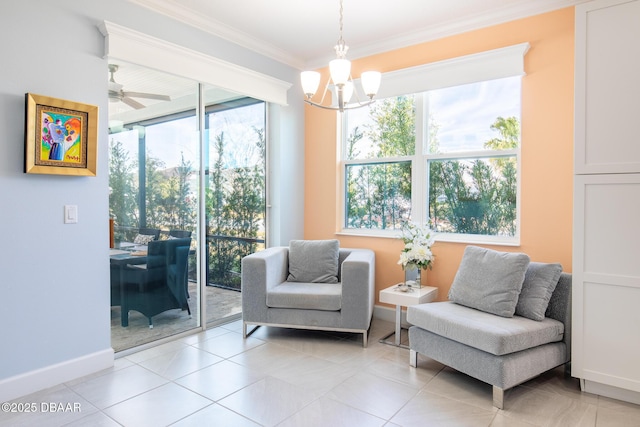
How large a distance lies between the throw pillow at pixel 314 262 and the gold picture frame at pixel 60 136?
1863 mm

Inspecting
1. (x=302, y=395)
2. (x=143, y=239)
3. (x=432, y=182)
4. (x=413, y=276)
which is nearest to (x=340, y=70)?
(x=432, y=182)

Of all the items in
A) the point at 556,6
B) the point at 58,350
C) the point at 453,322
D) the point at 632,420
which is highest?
the point at 556,6

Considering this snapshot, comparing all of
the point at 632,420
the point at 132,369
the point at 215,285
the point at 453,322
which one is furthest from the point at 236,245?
the point at 632,420

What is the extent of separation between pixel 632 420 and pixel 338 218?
113 inches

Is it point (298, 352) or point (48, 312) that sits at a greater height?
point (48, 312)

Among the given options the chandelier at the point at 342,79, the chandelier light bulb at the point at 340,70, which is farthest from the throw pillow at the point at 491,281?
the chandelier light bulb at the point at 340,70

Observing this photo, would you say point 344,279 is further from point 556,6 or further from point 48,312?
point 556,6

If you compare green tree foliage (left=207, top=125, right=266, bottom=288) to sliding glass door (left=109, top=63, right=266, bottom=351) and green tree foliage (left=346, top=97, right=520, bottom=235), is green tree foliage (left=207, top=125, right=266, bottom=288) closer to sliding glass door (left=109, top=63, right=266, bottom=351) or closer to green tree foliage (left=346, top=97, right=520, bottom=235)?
sliding glass door (left=109, top=63, right=266, bottom=351)

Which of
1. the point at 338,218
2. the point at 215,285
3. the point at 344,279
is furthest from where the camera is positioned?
the point at 338,218

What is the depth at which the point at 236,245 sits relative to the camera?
3986 mm

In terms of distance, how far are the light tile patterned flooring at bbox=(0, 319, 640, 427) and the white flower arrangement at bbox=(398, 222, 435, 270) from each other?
0.72 meters

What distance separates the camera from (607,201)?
233cm

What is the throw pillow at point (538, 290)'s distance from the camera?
2578 millimetres

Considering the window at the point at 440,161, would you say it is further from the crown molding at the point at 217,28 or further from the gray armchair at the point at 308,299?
the crown molding at the point at 217,28
